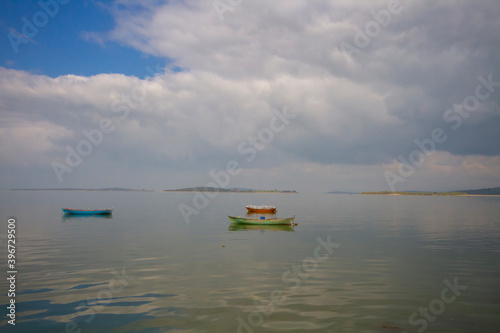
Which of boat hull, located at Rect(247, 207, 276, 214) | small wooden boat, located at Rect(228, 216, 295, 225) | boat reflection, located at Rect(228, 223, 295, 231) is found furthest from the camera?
boat hull, located at Rect(247, 207, 276, 214)

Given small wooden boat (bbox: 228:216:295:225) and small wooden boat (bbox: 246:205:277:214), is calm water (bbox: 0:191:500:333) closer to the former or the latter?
small wooden boat (bbox: 228:216:295:225)

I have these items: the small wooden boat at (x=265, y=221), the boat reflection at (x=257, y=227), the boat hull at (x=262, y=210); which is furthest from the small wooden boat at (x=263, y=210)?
the small wooden boat at (x=265, y=221)

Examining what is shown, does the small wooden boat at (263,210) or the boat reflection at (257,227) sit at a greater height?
the small wooden boat at (263,210)

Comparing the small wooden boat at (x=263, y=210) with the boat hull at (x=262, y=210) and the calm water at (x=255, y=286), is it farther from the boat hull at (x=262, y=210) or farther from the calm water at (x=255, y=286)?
the calm water at (x=255, y=286)

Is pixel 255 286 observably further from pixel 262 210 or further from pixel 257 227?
pixel 262 210

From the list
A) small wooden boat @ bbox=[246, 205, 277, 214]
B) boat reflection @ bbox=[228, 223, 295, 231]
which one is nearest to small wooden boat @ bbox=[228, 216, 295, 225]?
boat reflection @ bbox=[228, 223, 295, 231]

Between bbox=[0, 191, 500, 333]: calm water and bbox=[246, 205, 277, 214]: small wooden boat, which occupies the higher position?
bbox=[246, 205, 277, 214]: small wooden boat

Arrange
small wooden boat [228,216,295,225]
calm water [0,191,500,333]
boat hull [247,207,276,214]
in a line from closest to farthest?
calm water [0,191,500,333], small wooden boat [228,216,295,225], boat hull [247,207,276,214]

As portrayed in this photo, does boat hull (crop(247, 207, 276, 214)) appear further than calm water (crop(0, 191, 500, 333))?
Yes

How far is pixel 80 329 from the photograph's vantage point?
1434 centimetres

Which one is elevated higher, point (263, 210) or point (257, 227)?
point (263, 210)

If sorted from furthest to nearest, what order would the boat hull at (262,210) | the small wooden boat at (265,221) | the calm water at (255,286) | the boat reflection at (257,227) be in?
the boat hull at (262,210)
the small wooden boat at (265,221)
the boat reflection at (257,227)
the calm water at (255,286)

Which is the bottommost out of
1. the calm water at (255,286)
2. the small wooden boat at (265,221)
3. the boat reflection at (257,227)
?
the calm water at (255,286)

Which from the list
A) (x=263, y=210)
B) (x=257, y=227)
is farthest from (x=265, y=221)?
(x=263, y=210)
